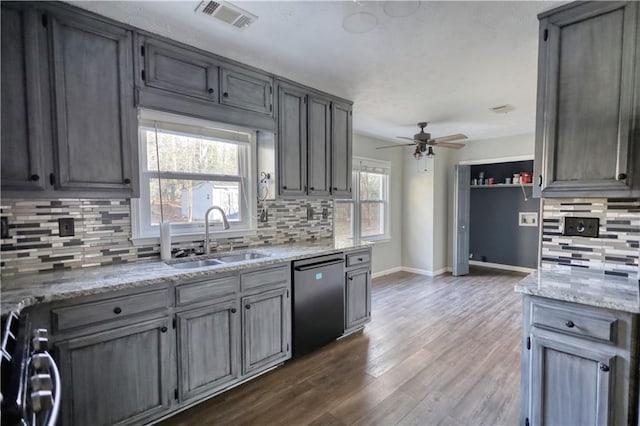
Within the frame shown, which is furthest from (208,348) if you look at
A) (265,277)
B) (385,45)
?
(385,45)

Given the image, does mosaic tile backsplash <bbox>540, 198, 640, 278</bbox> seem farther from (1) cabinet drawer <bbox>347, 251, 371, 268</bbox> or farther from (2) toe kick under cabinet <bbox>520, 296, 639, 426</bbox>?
(1) cabinet drawer <bbox>347, 251, 371, 268</bbox>

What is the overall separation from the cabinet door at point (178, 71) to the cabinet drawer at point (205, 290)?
4.49ft

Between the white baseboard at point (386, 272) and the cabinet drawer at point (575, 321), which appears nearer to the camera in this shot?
the cabinet drawer at point (575, 321)

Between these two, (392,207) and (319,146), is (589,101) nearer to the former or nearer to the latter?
(319,146)

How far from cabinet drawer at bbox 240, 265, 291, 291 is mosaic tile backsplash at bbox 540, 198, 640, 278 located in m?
1.86

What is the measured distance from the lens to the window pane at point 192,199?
2.55 metres

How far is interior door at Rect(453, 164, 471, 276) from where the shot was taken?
5.74m

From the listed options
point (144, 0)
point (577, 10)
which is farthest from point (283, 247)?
point (577, 10)

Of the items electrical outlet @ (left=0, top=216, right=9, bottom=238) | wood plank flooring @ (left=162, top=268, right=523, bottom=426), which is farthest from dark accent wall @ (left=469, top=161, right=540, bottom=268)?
electrical outlet @ (left=0, top=216, right=9, bottom=238)

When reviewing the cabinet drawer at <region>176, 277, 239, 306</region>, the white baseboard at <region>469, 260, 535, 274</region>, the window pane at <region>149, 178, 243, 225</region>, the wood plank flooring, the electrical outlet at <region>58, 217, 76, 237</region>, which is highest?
the window pane at <region>149, 178, 243, 225</region>

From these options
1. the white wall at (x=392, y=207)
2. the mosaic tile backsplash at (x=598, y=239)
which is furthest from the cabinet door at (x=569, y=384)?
the white wall at (x=392, y=207)

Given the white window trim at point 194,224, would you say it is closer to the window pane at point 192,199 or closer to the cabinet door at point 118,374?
the window pane at point 192,199

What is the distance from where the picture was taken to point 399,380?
8.04ft

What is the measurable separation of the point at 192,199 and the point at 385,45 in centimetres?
199
